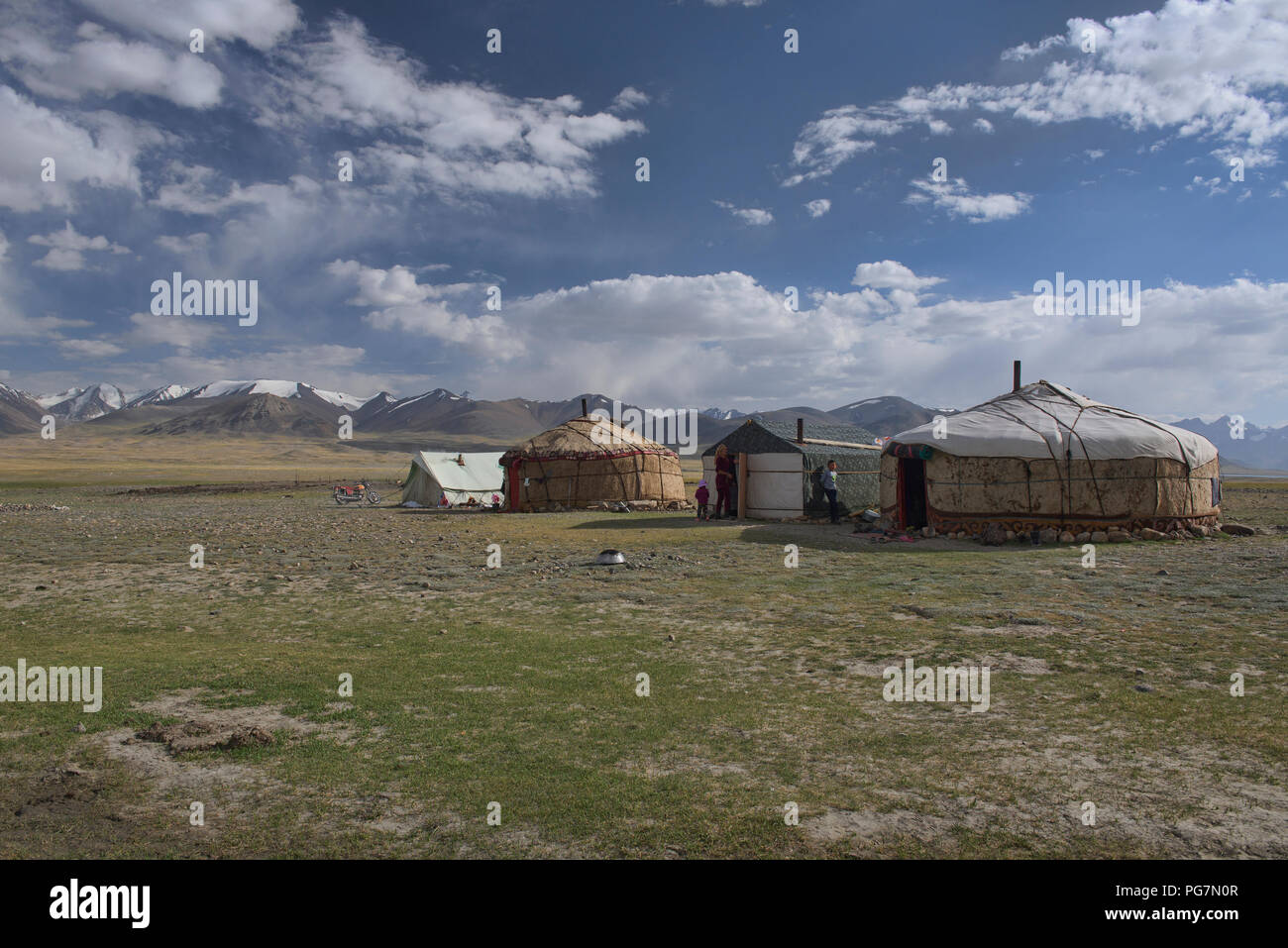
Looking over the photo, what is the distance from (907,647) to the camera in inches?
294

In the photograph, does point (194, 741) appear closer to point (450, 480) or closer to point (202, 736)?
point (202, 736)

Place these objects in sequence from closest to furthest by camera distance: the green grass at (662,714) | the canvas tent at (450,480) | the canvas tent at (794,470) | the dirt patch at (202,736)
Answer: the green grass at (662,714), the dirt patch at (202,736), the canvas tent at (794,470), the canvas tent at (450,480)

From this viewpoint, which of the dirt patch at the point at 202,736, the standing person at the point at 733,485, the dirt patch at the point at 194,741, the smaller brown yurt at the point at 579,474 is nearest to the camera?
the dirt patch at the point at 194,741

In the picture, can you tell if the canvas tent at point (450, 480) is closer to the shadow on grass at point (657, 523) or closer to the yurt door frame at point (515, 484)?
the yurt door frame at point (515, 484)

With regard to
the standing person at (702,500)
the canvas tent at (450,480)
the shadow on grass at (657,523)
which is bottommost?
the shadow on grass at (657,523)

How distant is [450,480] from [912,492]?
20533mm

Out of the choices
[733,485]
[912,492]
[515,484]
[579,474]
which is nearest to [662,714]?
[912,492]

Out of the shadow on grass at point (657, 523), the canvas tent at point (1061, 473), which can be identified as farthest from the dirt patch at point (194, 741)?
the canvas tent at point (1061, 473)

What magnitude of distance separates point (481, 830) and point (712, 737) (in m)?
1.85

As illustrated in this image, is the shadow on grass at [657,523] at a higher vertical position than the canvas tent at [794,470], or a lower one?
lower

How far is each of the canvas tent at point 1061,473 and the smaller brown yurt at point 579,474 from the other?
41.0 feet

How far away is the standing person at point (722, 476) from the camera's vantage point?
2344cm

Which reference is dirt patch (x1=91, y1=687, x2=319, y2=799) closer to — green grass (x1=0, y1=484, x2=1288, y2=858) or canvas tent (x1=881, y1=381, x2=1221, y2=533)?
green grass (x1=0, y1=484, x2=1288, y2=858)
